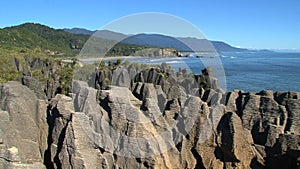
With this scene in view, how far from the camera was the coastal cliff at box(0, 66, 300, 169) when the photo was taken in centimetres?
609

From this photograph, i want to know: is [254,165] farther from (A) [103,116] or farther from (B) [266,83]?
(B) [266,83]

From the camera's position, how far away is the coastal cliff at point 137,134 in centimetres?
609

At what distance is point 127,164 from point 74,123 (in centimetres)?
114

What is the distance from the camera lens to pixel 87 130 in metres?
6.12

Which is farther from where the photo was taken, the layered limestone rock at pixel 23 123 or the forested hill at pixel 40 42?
the forested hill at pixel 40 42

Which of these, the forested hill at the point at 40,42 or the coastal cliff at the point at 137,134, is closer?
the coastal cliff at the point at 137,134

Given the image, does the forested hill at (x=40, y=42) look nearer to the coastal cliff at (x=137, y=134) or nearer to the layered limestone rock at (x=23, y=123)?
the layered limestone rock at (x=23, y=123)

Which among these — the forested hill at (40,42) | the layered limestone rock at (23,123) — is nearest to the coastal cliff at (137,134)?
the layered limestone rock at (23,123)

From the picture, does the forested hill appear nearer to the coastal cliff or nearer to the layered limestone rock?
the layered limestone rock

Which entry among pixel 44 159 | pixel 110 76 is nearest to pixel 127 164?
pixel 44 159

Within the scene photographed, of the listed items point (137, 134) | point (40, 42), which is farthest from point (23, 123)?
point (40, 42)

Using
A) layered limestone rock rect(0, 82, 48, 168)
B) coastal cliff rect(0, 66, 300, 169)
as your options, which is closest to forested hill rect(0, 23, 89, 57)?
layered limestone rock rect(0, 82, 48, 168)

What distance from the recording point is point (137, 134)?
625cm

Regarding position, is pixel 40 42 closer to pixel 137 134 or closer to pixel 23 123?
pixel 23 123
